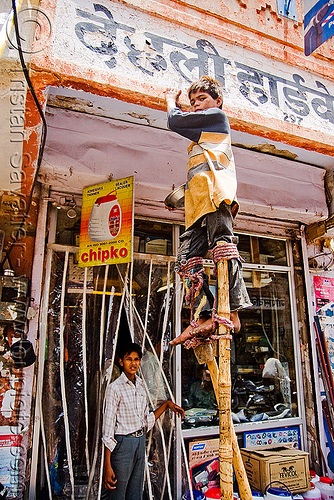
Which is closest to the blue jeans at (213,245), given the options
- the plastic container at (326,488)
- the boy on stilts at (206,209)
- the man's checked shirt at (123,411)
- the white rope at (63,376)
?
the boy on stilts at (206,209)

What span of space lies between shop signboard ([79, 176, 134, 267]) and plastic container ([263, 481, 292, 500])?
269 centimetres

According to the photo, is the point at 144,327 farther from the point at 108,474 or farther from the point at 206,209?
the point at 206,209

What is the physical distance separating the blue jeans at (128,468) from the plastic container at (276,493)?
129 cm

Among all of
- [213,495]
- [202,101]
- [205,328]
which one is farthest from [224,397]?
[213,495]

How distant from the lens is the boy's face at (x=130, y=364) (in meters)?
3.39

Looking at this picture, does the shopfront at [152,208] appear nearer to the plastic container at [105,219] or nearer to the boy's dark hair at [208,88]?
the plastic container at [105,219]

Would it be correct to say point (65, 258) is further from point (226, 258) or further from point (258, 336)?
point (258, 336)

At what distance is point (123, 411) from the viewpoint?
128 inches

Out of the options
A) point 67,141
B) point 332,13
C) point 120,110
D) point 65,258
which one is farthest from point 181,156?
point 332,13

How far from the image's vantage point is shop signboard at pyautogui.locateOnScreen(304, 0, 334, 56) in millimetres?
3475

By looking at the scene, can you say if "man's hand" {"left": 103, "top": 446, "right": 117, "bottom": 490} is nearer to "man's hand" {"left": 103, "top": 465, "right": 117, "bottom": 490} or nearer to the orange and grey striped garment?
"man's hand" {"left": 103, "top": 465, "right": 117, "bottom": 490}

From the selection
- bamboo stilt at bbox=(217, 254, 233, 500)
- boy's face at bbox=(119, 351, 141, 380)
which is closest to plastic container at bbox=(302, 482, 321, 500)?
boy's face at bbox=(119, 351, 141, 380)

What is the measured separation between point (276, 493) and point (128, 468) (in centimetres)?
151

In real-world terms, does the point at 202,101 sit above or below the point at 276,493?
above
